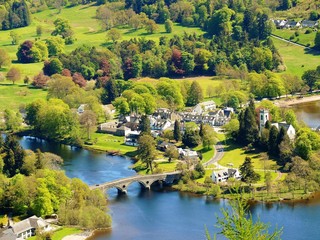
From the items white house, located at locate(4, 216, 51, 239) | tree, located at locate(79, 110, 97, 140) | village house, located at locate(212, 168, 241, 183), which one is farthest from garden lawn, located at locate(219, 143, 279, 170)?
white house, located at locate(4, 216, 51, 239)

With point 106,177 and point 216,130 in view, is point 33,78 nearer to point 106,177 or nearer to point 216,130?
point 216,130

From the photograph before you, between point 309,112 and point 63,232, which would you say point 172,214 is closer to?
point 63,232

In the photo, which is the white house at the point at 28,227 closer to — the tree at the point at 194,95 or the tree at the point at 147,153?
the tree at the point at 147,153

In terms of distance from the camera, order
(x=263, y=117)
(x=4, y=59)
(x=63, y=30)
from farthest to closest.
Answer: (x=63, y=30) → (x=4, y=59) → (x=263, y=117)

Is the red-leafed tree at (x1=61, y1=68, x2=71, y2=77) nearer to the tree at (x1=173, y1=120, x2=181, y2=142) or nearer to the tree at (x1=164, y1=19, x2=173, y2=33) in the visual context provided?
the tree at (x1=164, y1=19, x2=173, y2=33)

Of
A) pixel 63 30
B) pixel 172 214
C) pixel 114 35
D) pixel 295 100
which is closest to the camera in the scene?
pixel 172 214

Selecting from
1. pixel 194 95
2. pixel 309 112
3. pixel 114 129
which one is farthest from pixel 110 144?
pixel 309 112

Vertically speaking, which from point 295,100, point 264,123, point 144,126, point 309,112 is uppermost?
point 264,123

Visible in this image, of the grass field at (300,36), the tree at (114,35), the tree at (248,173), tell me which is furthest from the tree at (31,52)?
the tree at (248,173)

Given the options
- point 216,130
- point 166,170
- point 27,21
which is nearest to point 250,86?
point 216,130
